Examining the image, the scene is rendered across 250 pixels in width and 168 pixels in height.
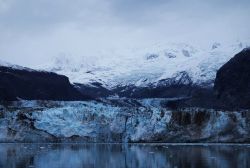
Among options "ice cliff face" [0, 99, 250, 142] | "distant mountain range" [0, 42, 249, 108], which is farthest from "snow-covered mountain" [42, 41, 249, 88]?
"ice cliff face" [0, 99, 250, 142]

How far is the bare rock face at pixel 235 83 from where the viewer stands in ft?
255

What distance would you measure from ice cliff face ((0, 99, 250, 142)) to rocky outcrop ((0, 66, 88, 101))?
30.5m

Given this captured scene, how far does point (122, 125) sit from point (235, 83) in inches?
1321

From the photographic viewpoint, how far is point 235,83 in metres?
85.2

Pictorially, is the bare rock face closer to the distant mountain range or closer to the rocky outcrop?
the distant mountain range

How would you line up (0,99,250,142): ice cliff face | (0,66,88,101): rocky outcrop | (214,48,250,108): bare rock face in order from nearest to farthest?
(0,99,250,142): ice cliff face, (214,48,250,108): bare rock face, (0,66,88,101): rocky outcrop

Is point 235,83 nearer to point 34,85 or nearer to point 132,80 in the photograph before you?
point 34,85

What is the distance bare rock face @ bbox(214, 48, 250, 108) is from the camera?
7779 cm

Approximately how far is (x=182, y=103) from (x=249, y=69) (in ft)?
36.5

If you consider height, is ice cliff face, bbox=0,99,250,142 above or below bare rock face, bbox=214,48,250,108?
below

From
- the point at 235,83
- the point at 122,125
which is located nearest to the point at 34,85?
the point at 235,83

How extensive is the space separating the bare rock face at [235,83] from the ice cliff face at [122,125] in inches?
847

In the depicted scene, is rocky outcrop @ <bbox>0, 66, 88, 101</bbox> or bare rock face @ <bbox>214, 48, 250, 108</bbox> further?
rocky outcrop @ <bbox>0, 66, 88, 101</bbox>

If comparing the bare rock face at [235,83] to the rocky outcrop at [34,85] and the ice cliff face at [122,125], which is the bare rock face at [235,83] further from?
the rocky outcrop at [34,85]
